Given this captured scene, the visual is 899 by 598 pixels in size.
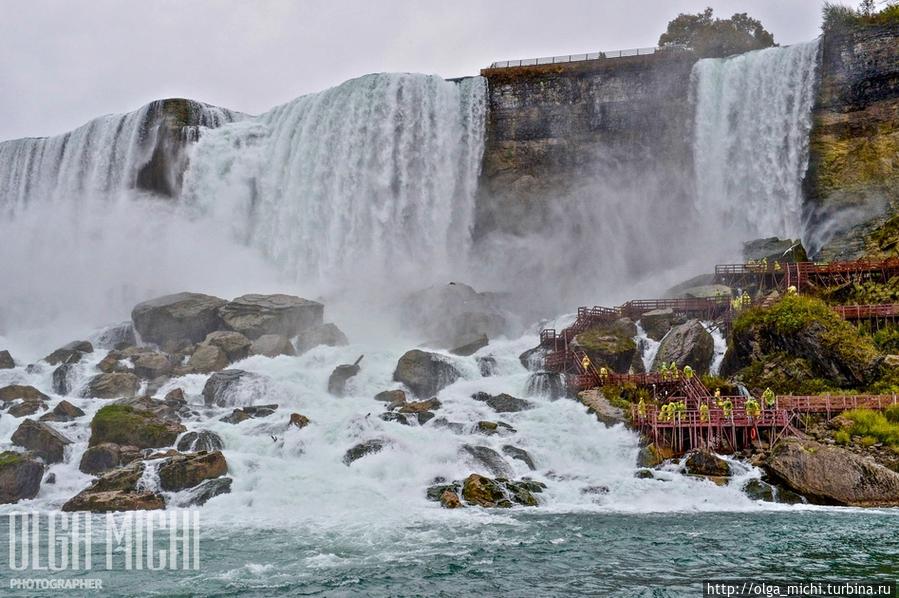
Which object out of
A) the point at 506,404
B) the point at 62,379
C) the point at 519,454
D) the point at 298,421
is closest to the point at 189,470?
the point at 298,421

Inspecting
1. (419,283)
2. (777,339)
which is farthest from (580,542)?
(419,283)

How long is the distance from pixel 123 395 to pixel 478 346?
1808 centimetres

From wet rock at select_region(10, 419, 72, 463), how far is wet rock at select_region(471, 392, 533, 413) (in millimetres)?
16521

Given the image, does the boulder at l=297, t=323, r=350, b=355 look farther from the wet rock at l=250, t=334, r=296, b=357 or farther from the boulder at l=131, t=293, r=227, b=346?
the boulder at l=131, t=293, r=227, b=346

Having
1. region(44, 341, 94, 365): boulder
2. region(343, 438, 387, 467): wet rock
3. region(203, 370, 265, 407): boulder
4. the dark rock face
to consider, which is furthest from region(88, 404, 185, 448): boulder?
the dark rock face

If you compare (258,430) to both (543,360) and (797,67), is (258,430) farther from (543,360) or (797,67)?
(797,67)

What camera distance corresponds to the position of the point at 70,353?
42719 mm

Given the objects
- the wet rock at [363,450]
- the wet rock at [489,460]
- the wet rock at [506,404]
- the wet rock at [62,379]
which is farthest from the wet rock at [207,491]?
the wet rock at [62,379]

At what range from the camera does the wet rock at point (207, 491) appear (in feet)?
76.4

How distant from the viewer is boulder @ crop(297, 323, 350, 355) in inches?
1700

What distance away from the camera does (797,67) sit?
47.8 meters

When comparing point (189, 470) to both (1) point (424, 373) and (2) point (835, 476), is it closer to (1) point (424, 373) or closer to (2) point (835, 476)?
(1) point (424, 373)

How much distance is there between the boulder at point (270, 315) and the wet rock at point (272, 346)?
1.51 meters

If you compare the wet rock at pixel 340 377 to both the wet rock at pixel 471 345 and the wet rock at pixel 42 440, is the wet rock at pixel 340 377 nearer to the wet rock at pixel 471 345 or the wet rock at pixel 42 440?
the wet rock at pixel 471 345
